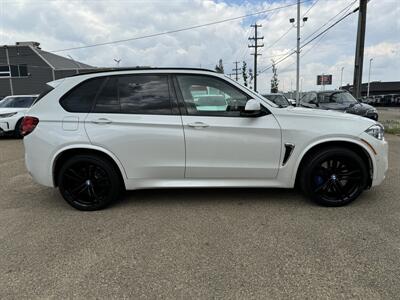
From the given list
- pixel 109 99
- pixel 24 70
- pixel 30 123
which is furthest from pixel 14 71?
pixel 109 99

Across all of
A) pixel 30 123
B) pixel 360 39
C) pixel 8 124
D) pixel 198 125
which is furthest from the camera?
pixel 360 39

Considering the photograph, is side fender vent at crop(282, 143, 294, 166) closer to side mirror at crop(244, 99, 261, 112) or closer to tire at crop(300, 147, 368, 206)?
tire at crop(300, 147, 368, 206)

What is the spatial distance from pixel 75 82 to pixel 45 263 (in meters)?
2.23

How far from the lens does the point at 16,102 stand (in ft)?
38.8

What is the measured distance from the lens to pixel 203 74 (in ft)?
12.7

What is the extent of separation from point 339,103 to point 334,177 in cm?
915

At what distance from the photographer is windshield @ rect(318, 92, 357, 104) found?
12.1 m

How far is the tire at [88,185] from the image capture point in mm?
3896

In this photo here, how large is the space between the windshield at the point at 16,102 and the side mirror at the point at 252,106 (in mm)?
10999

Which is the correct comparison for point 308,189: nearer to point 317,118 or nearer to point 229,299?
point 317,118

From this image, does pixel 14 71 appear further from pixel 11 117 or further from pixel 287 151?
pixel 287 151

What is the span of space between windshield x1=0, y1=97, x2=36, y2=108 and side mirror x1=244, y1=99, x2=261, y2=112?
10999 millimetres

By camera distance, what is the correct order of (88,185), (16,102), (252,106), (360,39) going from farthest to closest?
(360,39) < (16,102) < (88,185) < (252,106)

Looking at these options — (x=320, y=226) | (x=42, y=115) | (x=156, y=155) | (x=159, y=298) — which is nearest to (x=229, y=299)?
(x=159, y=298)
